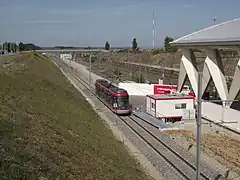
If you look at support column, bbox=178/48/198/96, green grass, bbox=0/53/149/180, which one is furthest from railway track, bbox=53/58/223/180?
support column, bbox=178/48/198/96

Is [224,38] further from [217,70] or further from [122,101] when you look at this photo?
[122,101]

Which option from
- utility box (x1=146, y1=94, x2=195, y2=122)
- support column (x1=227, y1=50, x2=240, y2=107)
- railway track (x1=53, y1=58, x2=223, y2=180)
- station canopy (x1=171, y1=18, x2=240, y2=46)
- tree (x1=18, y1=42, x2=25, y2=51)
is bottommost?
railway track (x1=53, y1=58, x2=223, y2=180)

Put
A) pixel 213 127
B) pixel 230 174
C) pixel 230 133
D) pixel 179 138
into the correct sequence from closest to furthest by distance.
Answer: pixel 230 174, pixel 179 138, pixel 230 133, pixel 213 127

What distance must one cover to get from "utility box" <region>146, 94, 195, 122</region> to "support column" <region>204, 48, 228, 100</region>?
3599 millimetres

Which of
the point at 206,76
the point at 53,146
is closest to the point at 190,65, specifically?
the point at 206,76

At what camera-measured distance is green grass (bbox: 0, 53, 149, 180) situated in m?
13.2

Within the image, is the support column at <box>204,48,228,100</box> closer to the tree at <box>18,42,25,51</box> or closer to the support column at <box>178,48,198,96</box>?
the support column at <box>178,48,198,96</box>

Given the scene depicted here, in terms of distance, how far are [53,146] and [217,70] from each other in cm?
2535

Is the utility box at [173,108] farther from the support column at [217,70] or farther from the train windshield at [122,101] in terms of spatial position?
the support column at [217,70]

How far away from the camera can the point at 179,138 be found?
1145 inches

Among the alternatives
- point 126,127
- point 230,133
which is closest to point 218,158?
point 230,133

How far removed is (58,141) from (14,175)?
301 inches

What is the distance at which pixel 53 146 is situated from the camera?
17438 mm

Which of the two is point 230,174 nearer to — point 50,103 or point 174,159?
point 174,159
